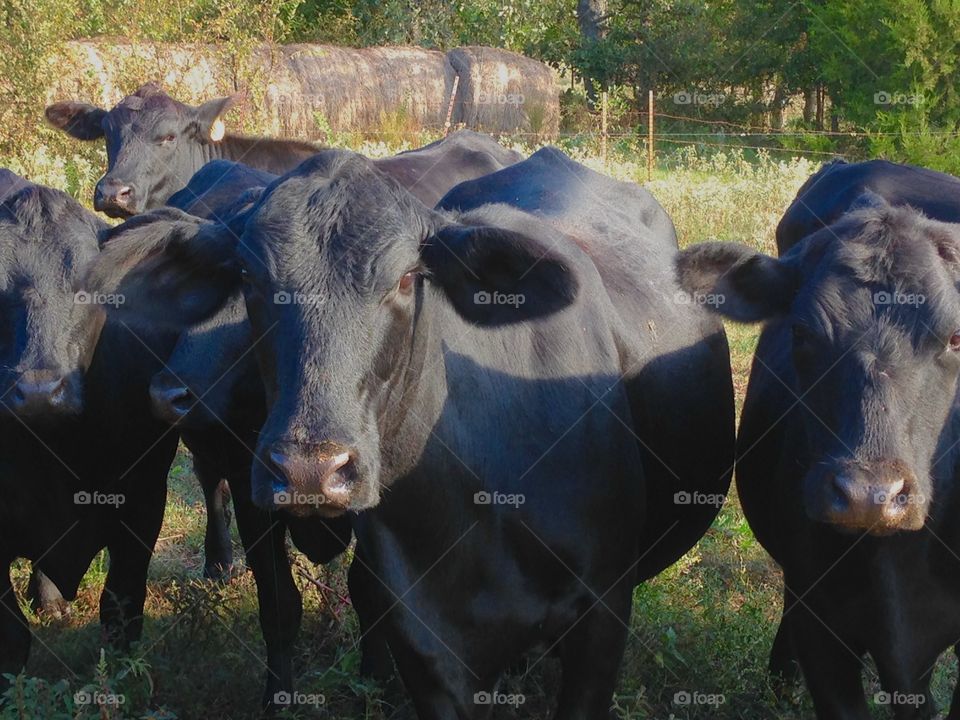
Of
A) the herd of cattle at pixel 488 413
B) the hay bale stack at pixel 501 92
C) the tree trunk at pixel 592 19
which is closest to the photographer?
the herd of cattle at pixel 488 413

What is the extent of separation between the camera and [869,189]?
5031 millimetres

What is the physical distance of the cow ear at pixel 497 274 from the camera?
3.43 m

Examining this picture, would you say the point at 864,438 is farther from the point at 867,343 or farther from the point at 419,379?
the point at 419,379

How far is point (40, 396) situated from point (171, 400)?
49cm

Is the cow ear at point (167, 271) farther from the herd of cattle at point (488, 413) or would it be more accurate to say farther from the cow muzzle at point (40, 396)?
the cow muzzle at point (40, 396)

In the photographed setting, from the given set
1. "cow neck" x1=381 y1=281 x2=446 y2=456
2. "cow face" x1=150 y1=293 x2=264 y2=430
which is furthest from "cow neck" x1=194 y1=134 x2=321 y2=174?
"cow neck" x1=381 y1=281 x2=446 y2=456

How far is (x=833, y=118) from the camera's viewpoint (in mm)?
31109

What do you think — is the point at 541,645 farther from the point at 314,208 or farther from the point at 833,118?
the point at 833,118

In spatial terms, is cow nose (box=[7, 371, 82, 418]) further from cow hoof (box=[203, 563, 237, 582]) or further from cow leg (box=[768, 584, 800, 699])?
cow leg (box=[768, 584, 800, 699])

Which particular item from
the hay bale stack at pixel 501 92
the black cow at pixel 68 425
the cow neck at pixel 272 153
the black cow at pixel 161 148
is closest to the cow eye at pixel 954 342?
the black cow at pixel 68 425

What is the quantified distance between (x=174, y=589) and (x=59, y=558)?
810mm

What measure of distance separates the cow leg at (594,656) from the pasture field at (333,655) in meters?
0.26

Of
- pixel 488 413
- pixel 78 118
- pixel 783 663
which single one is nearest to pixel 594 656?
pixel 488 413

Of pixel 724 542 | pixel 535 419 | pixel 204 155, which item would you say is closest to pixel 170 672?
pixel 535 419
